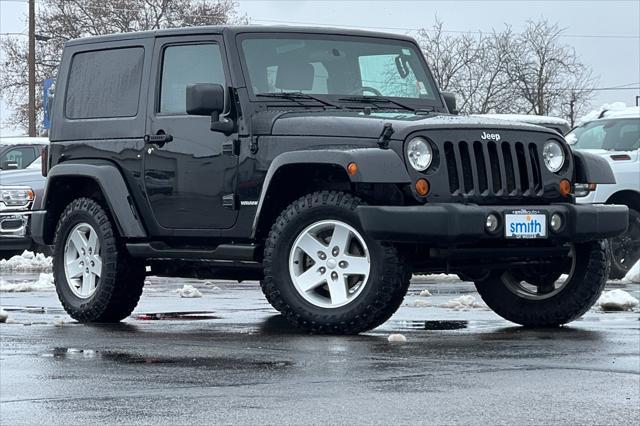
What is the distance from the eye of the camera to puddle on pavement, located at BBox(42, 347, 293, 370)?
24.8ft

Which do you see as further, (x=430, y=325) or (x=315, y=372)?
(x=430, y=325)

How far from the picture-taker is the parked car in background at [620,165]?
1634cm

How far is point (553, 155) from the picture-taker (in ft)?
32.4

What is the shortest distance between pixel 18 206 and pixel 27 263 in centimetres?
81

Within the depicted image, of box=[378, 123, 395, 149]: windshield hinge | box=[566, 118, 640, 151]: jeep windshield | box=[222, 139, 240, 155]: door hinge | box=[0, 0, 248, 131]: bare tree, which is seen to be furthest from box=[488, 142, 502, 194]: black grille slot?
box=[0, 0, 248, 131]: bare tree

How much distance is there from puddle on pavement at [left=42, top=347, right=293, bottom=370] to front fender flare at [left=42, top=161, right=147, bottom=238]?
2261 millimetres

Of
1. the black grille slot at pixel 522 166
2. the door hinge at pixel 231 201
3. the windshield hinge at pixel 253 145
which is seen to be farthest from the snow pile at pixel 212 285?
the black grille slot at pixel 522 166

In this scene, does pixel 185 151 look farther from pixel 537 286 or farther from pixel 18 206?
pixel 18 206

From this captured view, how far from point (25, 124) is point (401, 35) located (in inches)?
2187

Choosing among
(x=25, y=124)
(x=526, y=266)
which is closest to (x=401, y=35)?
(x=526, y=266)

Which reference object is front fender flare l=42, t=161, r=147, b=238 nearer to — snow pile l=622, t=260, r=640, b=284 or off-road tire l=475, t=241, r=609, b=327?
off-road tire l=475, t=241, r=609, b=327

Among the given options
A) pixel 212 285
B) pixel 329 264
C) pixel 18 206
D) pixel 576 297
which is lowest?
pixel 212 285

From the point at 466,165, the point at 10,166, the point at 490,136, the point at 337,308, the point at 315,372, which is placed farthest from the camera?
the point at 10,166

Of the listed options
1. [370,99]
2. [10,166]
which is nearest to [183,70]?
[370,99]
